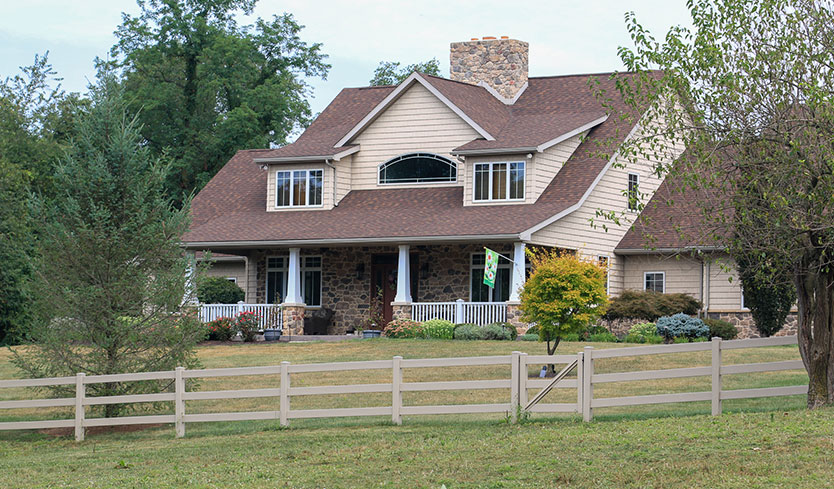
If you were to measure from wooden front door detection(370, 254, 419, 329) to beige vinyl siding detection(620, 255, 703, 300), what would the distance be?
6287 millimetres

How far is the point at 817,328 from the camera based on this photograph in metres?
15.0

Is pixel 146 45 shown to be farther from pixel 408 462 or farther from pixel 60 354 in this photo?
pixel 408 462

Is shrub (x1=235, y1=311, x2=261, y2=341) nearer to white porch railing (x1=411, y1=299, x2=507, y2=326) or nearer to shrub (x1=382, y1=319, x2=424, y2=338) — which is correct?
shrub (x1=382, y1=319, x2=424, y2=338)

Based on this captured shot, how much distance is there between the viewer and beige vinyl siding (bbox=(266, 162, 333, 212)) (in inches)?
1384

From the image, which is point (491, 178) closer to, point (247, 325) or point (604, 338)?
point (604, 338)

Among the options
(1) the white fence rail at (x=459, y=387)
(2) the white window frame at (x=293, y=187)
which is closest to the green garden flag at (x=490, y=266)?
(2) the white window frame at (x=293, y=187)

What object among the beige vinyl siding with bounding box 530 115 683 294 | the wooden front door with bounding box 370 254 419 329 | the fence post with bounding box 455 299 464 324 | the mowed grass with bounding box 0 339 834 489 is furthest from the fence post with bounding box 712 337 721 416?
the wooden front door with bounding box 370 254 419 329

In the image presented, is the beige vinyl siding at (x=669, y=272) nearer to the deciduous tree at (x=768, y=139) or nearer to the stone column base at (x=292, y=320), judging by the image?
the stone column base at (x=292, y=320)

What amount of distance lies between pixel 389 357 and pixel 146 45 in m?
32.0

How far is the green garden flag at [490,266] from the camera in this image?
29766 millimetres

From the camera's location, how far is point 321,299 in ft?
115

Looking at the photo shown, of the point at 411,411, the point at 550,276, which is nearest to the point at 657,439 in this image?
the point at 411,411

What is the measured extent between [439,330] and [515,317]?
6.95 ft

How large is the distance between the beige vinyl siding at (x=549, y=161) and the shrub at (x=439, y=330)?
4810 mm
